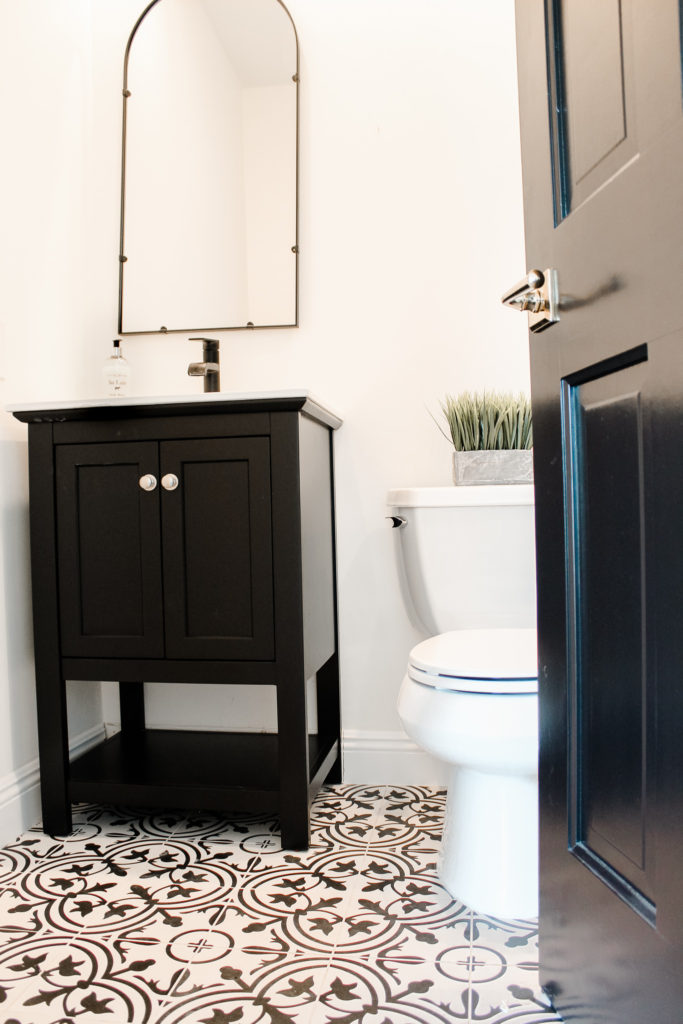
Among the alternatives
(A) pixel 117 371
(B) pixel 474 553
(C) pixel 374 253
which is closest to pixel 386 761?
(B) pixel 474 553

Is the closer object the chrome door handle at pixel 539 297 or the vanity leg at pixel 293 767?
the chrome door handle at pixel 539 297

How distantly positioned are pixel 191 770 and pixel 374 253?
51.0 inches

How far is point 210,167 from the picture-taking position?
1.97 metres

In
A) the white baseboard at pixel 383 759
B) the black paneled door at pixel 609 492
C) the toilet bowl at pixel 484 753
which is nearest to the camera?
the black paneled door at pixel 609 492

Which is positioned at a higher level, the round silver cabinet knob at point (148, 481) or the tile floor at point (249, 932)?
the round silver cabinet knob at point (148, 481)

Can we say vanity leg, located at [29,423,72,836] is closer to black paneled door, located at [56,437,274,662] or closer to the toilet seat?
black paneled door, located at [56,437,274,662]

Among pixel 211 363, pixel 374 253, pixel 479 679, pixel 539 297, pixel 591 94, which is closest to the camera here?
pixel 591 94

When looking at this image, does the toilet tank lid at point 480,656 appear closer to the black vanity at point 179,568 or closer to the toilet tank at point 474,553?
the toilet tank at point 474,553

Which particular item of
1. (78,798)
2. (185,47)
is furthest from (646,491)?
(185,47)

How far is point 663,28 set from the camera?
0.72 meters

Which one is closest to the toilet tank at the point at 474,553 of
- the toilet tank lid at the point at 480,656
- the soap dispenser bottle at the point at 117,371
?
the toilet tank lid at the point at 480,656

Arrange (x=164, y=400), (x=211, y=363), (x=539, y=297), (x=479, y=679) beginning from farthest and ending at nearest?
(x=211, y=363)
(x=164, y=400)
(x=479, y=679)
(x=539, y=297)

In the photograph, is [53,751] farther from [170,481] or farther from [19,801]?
[170,481]

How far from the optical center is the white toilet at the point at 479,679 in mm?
1250
